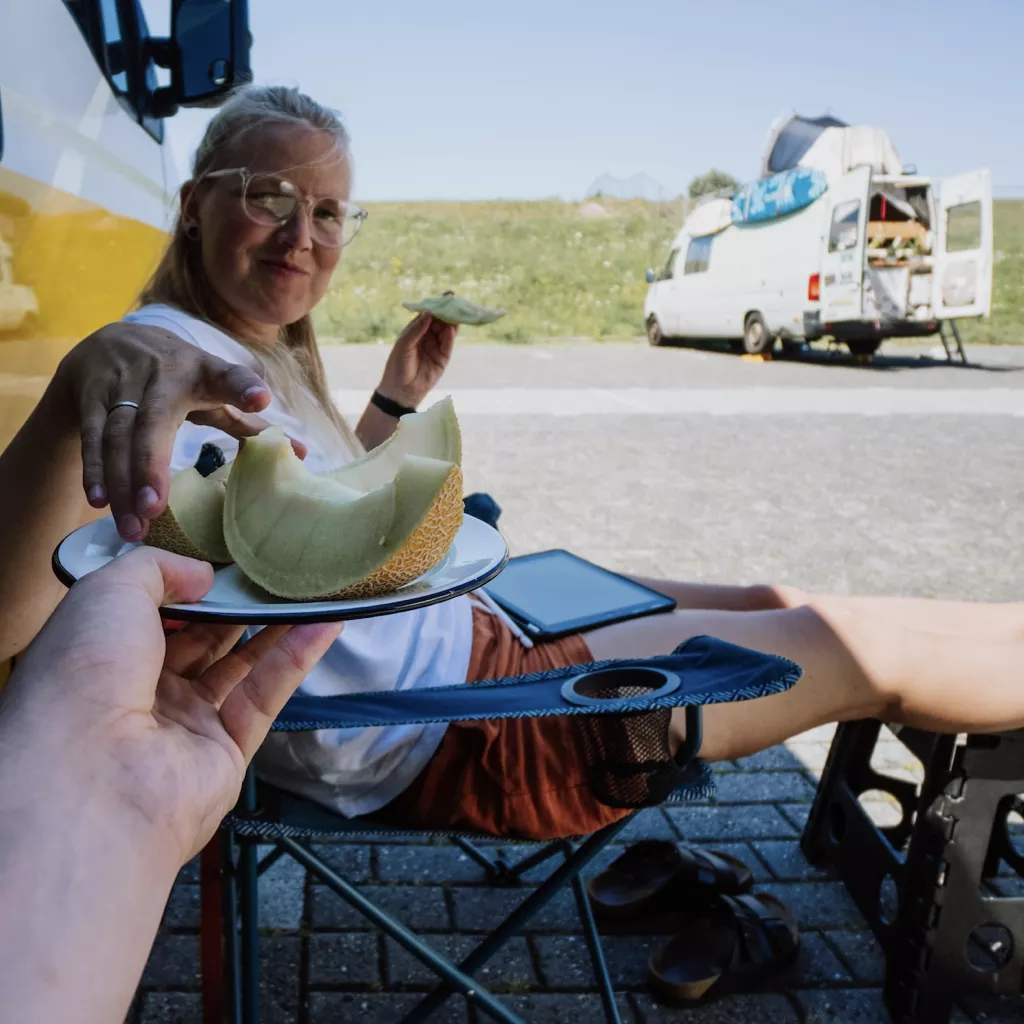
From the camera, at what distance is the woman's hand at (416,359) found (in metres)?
2.57

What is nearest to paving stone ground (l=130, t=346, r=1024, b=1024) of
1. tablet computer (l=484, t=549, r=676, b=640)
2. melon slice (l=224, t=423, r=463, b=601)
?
tablet computer (l=484, t=549, r=676, b=640)

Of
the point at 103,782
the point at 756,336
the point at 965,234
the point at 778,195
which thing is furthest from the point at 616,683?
the point at 965,234

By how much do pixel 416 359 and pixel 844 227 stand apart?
12.6 metres

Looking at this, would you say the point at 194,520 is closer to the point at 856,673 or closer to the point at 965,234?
the point at 856,673

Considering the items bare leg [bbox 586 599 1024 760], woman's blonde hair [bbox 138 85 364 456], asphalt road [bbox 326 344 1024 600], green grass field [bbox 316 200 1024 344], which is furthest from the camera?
green grass field [bbox 316 200 1024 344]

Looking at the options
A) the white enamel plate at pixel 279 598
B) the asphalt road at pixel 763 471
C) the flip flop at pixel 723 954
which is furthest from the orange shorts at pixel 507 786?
the asphalt road at pixel 763 471

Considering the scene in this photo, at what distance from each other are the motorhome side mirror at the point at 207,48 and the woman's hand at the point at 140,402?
4.67 ft

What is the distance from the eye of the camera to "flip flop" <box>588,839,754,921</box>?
2.35 metres

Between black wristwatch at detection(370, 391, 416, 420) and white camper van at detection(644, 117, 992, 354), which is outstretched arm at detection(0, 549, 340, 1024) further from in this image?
white camper van at detection(644, 117, 992, 354)

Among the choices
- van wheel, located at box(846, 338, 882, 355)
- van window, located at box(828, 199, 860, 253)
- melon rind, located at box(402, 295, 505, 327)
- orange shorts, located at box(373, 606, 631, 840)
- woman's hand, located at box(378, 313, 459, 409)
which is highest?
van window, located at box(828, 199, 860, 253)

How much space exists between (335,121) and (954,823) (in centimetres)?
194

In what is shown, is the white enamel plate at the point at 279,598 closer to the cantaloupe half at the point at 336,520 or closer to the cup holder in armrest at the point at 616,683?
the cantaloupe half at the point at 336,520

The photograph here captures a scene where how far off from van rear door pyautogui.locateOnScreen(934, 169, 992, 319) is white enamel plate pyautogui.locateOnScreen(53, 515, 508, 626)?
46.5 feet

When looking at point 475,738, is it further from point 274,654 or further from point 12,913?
point 12,913
